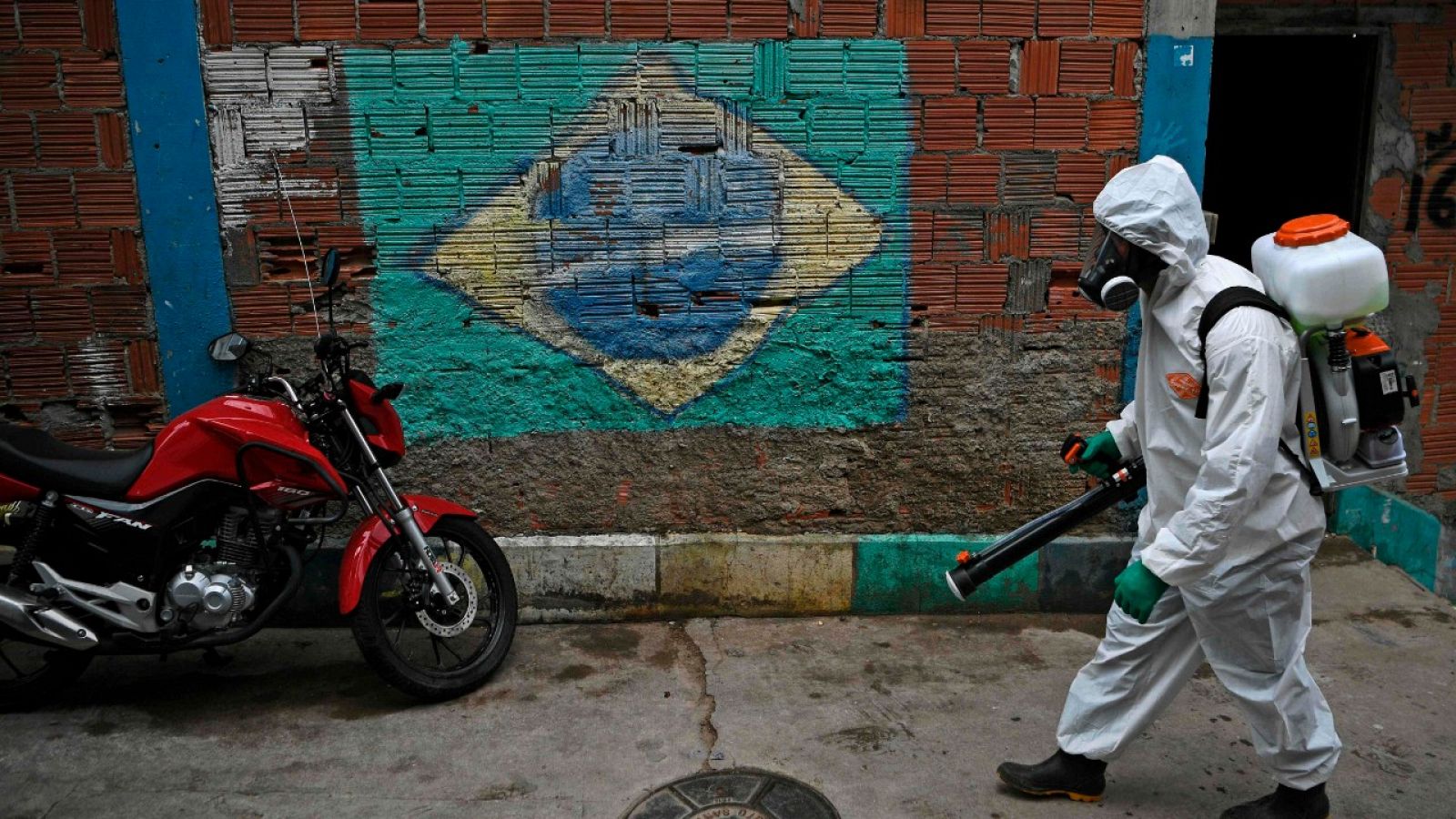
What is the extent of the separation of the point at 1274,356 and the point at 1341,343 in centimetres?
23

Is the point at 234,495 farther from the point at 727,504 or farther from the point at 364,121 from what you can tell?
the point at 727,504

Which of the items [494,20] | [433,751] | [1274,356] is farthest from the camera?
[494,20]

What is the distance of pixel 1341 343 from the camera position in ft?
9.93

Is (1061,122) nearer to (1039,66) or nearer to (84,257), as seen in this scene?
(1039,66)

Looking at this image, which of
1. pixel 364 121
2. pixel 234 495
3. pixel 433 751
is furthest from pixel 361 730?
pixel 364 121

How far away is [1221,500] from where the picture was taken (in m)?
2.93

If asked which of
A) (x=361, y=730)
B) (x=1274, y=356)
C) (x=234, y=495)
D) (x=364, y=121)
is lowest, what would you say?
(x=361, y=730)

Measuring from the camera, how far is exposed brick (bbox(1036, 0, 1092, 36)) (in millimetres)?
4551

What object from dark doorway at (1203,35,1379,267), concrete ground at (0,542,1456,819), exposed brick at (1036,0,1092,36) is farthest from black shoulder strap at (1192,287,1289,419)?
dark doorway at (1203,35,1379,267)

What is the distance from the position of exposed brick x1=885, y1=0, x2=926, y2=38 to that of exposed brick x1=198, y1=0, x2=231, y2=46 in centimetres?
261

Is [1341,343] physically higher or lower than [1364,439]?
higher

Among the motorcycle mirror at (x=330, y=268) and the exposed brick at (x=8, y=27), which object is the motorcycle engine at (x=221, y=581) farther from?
the exposed brick at (x=8, y=27)

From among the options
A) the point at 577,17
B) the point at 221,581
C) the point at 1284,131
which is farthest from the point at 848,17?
the point at 221,581

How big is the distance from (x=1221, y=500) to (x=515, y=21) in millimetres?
3169
